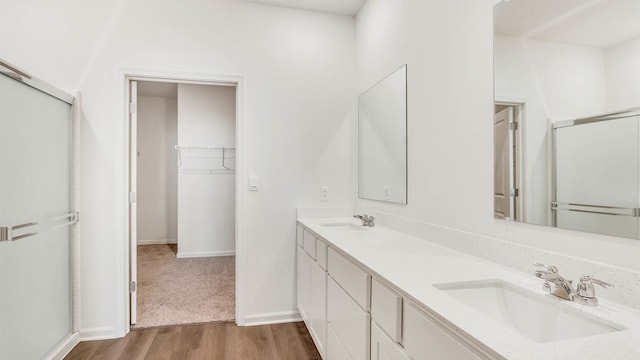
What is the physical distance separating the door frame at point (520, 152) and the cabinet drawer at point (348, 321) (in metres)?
0.74

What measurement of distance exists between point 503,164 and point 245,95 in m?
2.05

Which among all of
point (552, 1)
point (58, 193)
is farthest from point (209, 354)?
point (552, 1)

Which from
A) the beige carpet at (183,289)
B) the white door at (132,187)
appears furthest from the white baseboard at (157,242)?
the white door at (132,187)

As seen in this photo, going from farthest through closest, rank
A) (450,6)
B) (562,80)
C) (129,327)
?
(129,327) → (450,6) → (562,80)

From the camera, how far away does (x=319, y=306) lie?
214 centimetres

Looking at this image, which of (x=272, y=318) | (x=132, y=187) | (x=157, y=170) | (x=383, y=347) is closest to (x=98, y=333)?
(x=132, y=187)

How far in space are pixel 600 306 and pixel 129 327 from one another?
2.93 m

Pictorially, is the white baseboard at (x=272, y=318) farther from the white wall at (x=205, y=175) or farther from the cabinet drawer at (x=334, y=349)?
the white wall at (x=205, y=175)

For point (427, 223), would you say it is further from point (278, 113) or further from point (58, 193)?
point (58, 193)

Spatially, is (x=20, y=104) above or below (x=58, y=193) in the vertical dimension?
above

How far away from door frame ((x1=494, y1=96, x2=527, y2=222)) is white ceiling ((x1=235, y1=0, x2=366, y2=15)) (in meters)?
1.94

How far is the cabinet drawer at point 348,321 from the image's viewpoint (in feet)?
4.57

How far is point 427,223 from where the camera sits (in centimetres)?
197

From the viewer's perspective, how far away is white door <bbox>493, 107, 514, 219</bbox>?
4.56 feet
